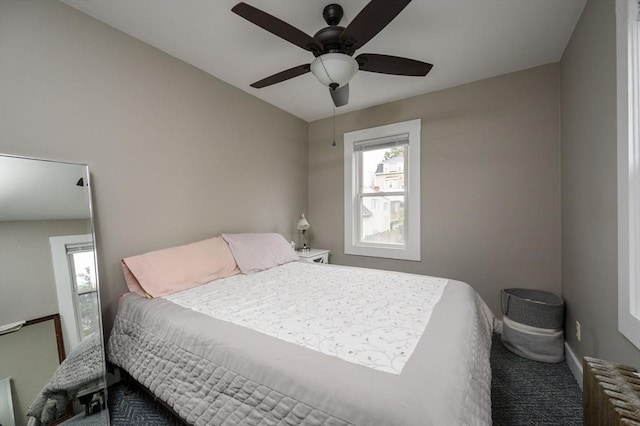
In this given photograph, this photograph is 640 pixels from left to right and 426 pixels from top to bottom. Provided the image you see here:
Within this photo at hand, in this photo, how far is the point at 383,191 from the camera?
3193mm

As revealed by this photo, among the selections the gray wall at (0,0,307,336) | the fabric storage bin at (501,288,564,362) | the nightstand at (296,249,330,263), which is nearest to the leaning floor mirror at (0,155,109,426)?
the gray wall at (0,0,307,336)

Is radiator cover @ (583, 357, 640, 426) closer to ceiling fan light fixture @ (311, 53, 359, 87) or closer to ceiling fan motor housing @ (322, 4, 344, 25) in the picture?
ceiling fan light fixture @ (311, 53, 359, 87)

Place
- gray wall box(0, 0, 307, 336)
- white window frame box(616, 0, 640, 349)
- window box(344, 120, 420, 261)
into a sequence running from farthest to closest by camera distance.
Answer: window box(344, 120, 420, 261)
gray wall box(0, 0, 307, 336)
white window frame box(616, 0, 640, 349)

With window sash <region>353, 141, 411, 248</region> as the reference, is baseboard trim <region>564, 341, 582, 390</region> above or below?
below

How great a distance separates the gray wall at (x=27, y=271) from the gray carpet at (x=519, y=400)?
772 millimetres

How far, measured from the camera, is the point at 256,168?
2.91 m

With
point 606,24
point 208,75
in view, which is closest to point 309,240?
point 208,75

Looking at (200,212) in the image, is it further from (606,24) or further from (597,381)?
(606,24)

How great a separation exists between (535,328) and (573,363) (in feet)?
0.93

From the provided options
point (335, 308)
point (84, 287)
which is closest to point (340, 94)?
point (335, 308)

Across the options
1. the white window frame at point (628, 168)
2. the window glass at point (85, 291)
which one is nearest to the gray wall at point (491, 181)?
the white window frame at point (628, 168)

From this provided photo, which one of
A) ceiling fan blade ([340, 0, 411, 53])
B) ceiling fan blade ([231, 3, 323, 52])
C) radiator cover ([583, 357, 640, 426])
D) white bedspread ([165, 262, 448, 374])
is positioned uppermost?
ceiling fan blade ([231, 3, 323, 52])

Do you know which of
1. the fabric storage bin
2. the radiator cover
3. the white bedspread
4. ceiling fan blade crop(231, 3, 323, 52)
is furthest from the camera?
the fabric storage bin

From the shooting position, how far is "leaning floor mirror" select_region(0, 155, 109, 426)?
A: 1.29 meters
